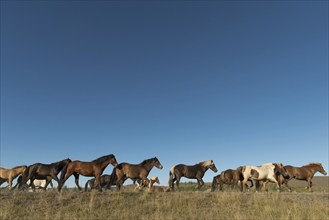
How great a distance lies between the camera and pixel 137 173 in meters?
17.0

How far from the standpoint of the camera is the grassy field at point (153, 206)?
34.9 ft

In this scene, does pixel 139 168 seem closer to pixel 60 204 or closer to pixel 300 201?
pixel 60 204

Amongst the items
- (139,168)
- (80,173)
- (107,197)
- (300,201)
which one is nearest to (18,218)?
(107,197)

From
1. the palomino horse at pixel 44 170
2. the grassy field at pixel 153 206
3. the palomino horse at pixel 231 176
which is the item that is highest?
the palomino horse at pixel 44 170

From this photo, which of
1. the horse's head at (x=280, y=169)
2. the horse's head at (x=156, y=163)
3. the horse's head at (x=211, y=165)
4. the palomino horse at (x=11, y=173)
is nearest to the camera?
the horse's head at (x=156, y=163)

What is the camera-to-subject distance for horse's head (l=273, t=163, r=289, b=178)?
20.7 m

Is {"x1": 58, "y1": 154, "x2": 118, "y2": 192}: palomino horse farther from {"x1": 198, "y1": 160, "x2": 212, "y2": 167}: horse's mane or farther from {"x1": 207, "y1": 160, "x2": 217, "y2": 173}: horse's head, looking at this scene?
{"x1": 207, "y1": 160, "x2": 217, "y2": 173}: horse's head

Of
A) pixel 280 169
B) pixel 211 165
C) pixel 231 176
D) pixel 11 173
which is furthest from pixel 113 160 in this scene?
pixel 280 169

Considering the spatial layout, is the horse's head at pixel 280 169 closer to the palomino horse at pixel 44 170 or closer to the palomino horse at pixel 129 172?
the palomino horse at pixel 129 172

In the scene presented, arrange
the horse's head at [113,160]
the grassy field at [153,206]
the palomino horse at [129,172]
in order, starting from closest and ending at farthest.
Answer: the grassy field at [153,206], the horse's head at [113,160], the palomino horse at [129,172]

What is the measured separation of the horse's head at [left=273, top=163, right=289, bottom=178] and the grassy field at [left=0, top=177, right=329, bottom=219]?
6.70 m

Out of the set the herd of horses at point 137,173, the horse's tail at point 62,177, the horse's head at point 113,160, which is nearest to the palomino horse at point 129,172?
the herd of horses at point 137,173

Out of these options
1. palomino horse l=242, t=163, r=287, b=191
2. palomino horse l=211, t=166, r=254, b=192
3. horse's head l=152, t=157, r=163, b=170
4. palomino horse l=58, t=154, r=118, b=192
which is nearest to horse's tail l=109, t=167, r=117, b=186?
palomino horse l=58, t=154, r=118, b=192

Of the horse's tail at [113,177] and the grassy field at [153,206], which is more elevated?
the horse's tail at [113,177]
